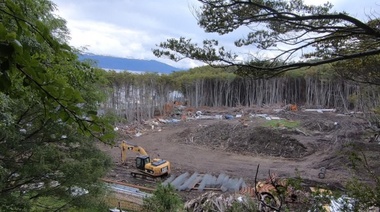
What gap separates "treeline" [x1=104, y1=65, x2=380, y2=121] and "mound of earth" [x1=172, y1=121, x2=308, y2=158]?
4.60 meters

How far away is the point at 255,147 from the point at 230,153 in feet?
4.09

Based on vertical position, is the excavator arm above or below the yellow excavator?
above

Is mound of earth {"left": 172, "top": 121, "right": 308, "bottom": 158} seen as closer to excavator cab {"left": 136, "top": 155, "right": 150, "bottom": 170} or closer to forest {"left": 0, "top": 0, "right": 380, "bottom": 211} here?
excavator cab {"left": 136, "top": 155, "right": 150, "bottom": 170}

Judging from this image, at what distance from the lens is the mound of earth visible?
1397 cm

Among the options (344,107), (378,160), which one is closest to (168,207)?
(378,160)

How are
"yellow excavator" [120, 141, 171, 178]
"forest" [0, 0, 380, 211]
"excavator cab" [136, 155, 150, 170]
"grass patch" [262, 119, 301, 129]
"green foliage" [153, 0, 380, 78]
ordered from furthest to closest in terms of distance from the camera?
"grass patch" [262, 119, 301, 129] → "excavator cab" [136, 155, 150, 170] → "yellow excavator" [120, 141, 171, 178] → "green foliage" [153, 0, 380, 78] → "forest" [0, 0, 380, 211]

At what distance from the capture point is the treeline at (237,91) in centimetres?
2097

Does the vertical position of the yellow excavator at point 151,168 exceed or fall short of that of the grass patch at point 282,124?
it falls short

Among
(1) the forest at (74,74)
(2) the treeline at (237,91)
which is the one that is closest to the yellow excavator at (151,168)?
(1) the forest at (74,74)

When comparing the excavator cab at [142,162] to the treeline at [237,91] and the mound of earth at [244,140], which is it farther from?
the treeline at [237,91]

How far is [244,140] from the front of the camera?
Answer: 15188mm

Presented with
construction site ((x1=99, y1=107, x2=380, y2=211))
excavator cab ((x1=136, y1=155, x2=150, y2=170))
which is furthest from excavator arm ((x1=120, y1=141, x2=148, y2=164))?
excavator cab ((x1=136, y1=155, x2=150, y2=170))

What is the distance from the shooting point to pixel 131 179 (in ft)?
35.1

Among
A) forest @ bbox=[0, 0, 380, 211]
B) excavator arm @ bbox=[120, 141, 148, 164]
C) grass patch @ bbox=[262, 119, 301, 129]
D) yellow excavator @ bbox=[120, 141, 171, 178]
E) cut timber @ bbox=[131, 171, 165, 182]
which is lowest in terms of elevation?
cut timber @ bbox=[131, 171, 165, 182]
